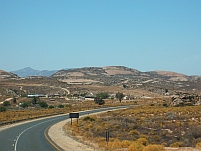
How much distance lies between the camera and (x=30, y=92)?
529 feet

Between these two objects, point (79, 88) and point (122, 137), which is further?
point (79, 88)

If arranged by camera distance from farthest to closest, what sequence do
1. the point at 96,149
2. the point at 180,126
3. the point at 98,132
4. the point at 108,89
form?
the point at 108,89 → the point at 180,126 → the point at 98,132 → the point at 96,149

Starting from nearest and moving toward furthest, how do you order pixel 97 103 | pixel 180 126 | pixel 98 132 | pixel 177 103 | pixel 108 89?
1. pixel 98 132
2. pixel 180 126
3. pixel 177 103
4. pixel 97 103
5. pixel 108 89

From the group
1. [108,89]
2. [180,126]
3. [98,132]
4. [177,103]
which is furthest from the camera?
[108,89]

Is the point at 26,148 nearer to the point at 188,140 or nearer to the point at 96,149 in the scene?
the point at 96,149

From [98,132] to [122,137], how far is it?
4.66 metres

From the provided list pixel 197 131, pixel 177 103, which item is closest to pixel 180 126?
pixel 197 131

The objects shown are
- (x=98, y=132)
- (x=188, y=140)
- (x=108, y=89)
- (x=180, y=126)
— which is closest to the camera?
(x=188, y=140)

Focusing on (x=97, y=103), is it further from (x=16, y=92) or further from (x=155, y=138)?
(x=155, y=138)

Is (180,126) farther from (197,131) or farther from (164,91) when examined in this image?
(164,91)

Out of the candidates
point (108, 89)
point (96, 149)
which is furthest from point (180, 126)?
point (108, 89)

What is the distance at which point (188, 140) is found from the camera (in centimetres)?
3133

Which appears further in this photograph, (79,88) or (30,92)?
(79,88)

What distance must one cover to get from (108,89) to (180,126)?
463 feet
